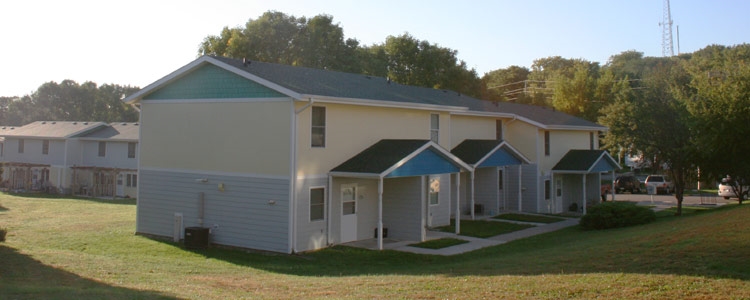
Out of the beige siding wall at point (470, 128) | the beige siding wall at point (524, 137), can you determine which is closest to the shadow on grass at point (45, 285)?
the beige siding wall at point (470, 128)

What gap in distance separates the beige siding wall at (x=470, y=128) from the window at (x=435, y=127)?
11.7ft

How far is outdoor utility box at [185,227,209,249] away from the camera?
67.0 ft

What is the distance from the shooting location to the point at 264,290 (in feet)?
41.3

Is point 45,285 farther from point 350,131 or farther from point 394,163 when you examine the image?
point 350,131

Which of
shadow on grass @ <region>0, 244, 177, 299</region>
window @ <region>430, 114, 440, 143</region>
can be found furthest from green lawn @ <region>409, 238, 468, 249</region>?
shadow on grass @ <region>0, 244, 177, 299</region>

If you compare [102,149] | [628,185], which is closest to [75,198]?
[102,149]

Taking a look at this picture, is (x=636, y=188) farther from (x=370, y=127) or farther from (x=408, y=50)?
(x=370, y=127)

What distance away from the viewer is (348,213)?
21344mm

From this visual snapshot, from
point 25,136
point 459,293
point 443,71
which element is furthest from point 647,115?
point 25,136

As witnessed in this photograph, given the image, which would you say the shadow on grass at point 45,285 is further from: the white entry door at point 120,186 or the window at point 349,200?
the white entry door at point 120,186

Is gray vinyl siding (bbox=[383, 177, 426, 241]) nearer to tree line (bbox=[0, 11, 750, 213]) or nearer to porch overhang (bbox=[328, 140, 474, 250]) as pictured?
porch overhang (bbox=[328, 140, 474, 250])

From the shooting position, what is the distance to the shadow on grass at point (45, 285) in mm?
10765

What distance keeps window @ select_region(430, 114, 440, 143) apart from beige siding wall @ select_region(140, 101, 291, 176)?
26.7ft

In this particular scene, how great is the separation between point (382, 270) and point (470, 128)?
15.6m
